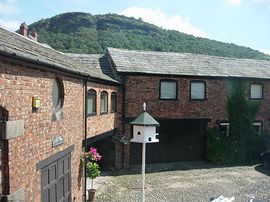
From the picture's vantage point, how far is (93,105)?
40.7ft

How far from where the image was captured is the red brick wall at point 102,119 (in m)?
11.8

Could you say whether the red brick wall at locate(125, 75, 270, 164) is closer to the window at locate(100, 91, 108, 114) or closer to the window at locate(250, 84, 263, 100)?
the window at locate(250, 84, 263, 100)

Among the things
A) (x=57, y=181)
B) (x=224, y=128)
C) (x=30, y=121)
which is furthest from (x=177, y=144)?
(x=30, y=121)

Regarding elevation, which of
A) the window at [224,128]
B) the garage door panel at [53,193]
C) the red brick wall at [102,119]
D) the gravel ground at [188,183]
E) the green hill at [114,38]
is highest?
the green hill at [114,38]

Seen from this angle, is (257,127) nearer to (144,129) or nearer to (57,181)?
(144,129)

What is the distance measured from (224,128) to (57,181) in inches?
544

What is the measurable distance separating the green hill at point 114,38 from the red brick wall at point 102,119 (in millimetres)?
25362

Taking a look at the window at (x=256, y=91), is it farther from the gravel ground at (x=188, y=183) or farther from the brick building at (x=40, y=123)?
the brick building at (x=40, y=123)

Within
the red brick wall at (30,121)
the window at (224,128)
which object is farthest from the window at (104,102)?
the window at (224,128)

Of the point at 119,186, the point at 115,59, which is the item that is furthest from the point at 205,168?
the point at 115,59

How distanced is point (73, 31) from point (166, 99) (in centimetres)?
4321

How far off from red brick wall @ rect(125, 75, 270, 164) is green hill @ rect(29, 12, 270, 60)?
24.7m

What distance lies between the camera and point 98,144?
16719 mm

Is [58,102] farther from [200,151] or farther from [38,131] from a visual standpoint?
[200,151]
